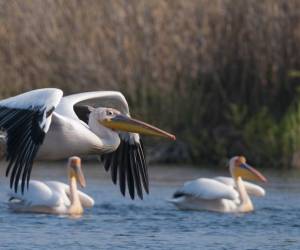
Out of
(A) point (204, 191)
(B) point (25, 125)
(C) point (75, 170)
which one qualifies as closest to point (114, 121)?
(B) point (25, 125)

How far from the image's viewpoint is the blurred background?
604 inches

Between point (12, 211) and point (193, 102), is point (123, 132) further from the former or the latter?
point (193, 102)

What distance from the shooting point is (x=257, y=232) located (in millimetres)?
10172

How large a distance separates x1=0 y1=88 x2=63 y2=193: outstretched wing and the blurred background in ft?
24.6

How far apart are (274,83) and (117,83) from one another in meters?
1.97

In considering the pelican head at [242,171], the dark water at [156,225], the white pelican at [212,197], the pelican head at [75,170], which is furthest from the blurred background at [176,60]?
the pelican head at [75,170]

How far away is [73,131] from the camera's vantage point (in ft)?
27.7

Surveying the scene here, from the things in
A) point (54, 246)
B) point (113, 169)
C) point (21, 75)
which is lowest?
point (54, 246)

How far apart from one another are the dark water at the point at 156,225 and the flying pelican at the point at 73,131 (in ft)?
2.09

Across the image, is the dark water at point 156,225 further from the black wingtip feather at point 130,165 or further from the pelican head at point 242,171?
the black wingtip feather at point 130,165

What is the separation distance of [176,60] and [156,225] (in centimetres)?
538

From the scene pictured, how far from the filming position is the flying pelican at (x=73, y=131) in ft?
25.1

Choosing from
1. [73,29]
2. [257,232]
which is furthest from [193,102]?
[257,232]

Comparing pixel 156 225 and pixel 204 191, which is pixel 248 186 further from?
pixel 156 225
